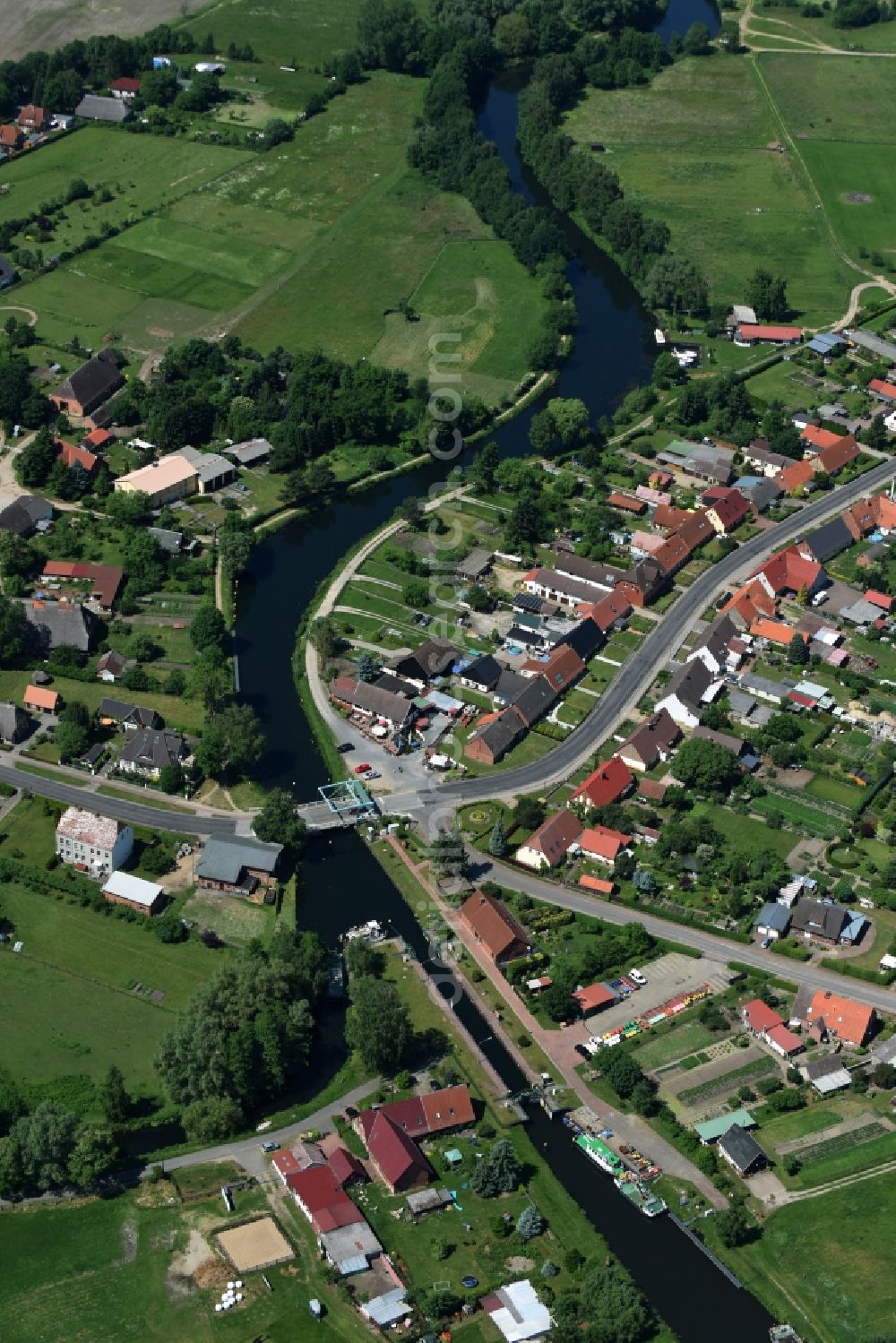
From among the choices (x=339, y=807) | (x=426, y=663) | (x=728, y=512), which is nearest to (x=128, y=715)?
(x=339, y=807)

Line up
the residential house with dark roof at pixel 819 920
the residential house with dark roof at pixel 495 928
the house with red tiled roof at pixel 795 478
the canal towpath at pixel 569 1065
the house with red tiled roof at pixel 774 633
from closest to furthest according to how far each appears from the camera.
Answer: the canal towpath at pixel 569 1065
the residential house with dark roof at pixel 495 928
the residential house with dark roof at pixel 819 920
the house with red tiled roof at pixel 774 633
the house with red tiled roof at pixel 795 478

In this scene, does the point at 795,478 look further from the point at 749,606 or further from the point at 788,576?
the point at 749,606

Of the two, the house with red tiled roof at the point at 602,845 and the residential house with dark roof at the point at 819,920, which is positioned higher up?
the house with red tiled roof at the point at 602,845

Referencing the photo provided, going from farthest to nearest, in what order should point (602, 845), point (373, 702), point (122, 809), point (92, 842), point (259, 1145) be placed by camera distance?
1. point (373, 702)
2. point (122, 809)
3. point (602, 845)
4. point (92, 842)
5. point (259, 1145)

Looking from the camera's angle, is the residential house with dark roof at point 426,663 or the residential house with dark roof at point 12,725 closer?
the residential house with dark roof at point 12,725

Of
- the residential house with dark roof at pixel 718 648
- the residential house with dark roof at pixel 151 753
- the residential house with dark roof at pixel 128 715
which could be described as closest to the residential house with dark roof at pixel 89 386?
the residential house with dark roof at pixel 128 715

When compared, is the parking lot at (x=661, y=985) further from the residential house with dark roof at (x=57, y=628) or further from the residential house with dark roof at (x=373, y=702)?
the residential house with dark roof at (x=57, y=628)
